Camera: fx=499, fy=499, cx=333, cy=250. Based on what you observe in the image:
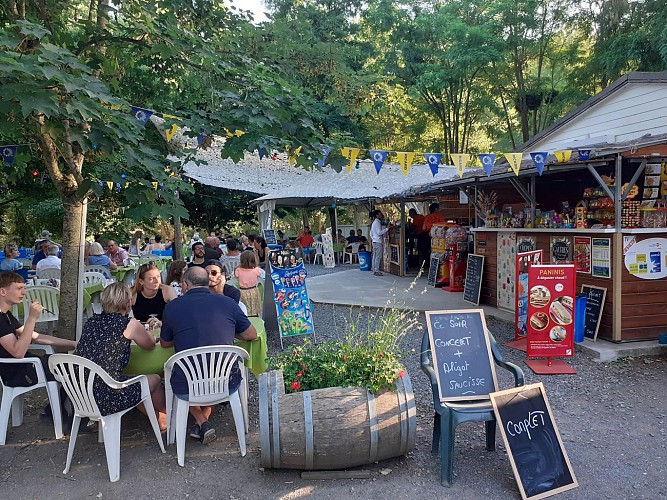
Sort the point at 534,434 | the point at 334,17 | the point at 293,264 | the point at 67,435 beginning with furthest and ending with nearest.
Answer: the point at 334,17
the point at 293,264
the point at 67,435
the point at 534,434

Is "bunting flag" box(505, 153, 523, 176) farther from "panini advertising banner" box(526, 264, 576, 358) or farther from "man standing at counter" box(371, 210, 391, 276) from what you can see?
"man standing at counter" box(371, 210, 391, 276)

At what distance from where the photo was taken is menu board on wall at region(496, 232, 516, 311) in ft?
24.5

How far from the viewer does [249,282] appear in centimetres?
630

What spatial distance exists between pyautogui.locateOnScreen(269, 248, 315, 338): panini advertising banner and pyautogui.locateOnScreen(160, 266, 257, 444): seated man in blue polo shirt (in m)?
2.50

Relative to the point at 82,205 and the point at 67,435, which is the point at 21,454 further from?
the point at 82,205

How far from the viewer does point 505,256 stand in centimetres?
767

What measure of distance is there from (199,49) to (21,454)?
11.3 ft

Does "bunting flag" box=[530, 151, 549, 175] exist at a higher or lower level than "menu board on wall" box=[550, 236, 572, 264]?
higher

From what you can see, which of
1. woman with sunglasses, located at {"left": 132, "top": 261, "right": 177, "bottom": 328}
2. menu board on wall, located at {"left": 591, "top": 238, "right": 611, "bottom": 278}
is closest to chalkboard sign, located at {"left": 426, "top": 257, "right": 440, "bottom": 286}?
menu board on wall, located at {"left": 591, "top": 238, "right": 611, "bottom": 278}

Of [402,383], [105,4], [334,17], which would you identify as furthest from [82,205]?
[334,17]

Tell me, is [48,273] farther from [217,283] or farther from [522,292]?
[522,292]

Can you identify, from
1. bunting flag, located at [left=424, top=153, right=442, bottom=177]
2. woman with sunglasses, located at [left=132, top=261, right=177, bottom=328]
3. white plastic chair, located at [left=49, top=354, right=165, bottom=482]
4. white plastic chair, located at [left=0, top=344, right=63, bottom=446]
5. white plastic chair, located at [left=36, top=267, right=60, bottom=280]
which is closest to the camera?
white plastic chair, located at [left=49, top=354, right=165, bottom=482]

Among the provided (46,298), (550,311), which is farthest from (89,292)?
(550,311)

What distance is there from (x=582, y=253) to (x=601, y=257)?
0.31 meters
